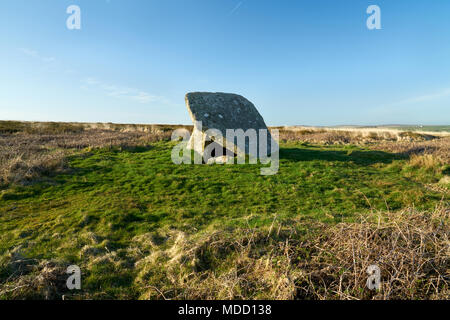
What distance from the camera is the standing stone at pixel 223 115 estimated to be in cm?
1401

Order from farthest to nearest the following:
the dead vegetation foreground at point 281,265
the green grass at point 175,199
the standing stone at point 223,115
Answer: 1. the standing stone at point 223,115
2. the green grass at point 175,199
3. the dead vegetation foreground at point 281,265

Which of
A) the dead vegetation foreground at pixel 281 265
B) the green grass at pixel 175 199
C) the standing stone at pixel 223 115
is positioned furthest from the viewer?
the standing stone at pixel 223 115

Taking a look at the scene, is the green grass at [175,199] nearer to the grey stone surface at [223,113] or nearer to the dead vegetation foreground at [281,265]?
the dead vegetation foreground at [281,265]

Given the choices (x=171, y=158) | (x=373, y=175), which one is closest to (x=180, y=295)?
(x=373, y=175)

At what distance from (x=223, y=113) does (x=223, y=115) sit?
194 mm

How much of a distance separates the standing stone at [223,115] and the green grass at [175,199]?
211cm

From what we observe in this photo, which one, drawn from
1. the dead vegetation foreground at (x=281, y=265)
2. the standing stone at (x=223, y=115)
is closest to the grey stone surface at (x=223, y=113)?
the standing stone at (x=223, y=115)

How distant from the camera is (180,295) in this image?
358cm

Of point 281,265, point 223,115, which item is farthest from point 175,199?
point 223,115

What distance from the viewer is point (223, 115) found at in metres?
14.8

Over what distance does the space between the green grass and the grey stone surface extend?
240 cm

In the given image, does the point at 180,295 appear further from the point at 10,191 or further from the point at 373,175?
the point at 373,175

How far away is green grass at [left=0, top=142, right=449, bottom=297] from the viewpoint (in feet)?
19.8
